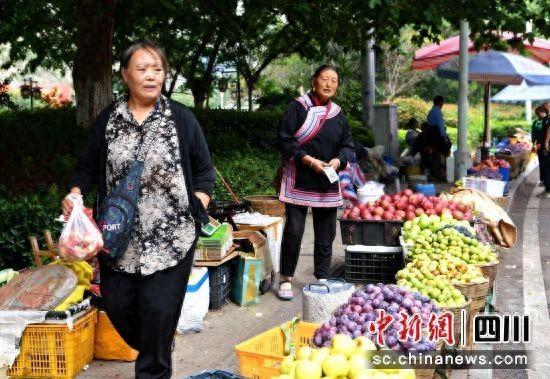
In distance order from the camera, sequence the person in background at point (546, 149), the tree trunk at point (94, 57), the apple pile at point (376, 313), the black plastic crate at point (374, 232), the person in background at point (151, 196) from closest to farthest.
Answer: the person in background at point (151, 196)
the apple pile at point (376, 313)
the black plastic crate at point (374, 232)
the tree trunk at point (94, 57)
the person in background at point (546, 149)

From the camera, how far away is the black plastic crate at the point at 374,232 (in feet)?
23.7

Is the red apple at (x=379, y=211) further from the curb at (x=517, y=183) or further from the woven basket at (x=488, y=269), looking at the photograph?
the curb at (x=517, y=183)

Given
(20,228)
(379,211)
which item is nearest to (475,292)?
(379,211)

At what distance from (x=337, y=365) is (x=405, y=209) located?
4.28m

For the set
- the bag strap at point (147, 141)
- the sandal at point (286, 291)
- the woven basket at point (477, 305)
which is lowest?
the sandal at point (286, 291)

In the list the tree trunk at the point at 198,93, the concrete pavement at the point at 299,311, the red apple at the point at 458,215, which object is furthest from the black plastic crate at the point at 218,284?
the tree trunk at the point at 198,93

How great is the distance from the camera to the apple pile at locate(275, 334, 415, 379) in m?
3.38

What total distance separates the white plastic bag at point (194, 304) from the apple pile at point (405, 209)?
197 cm

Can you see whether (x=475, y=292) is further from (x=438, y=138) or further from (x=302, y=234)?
(x=438, y=138)

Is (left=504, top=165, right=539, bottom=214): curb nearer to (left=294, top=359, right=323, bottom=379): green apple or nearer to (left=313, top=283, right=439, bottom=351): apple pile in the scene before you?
(left=313, top=283, right=439, bottom=351): apple pile

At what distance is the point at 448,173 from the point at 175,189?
1288cm

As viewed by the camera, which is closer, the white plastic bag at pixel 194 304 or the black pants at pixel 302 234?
the white plastic bag at pixel 194 304

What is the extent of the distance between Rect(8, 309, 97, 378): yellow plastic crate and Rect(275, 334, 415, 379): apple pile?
5.95 ft

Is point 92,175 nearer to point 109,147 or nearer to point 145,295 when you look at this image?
point 109,147
